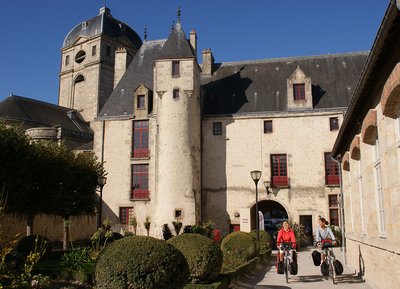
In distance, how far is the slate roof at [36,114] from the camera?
32.5 meters

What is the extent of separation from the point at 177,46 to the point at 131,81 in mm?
4744

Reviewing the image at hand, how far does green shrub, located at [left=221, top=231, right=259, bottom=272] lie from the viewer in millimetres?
12484

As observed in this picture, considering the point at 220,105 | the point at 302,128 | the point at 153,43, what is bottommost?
the point at 302,128

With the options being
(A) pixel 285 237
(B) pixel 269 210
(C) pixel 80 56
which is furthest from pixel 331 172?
(C) pixel 80 56

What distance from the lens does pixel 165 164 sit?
23.3 m

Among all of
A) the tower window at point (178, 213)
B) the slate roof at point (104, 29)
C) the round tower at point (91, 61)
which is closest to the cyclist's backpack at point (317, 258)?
the tower window at point (178, 213)

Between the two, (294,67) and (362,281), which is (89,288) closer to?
(362,281)

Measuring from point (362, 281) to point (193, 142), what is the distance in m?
15.6

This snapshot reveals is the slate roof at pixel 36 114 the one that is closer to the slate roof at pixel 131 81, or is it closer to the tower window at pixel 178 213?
the slate roof at pixel 131 81

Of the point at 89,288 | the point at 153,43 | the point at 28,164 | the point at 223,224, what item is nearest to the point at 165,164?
the point at 223,224

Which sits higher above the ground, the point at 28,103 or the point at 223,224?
the point at 28,103

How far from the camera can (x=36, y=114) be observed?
115 ft

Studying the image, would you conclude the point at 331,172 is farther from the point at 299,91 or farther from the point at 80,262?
the point at 80,262

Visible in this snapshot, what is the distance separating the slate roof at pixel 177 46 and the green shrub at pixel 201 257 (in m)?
17.5
